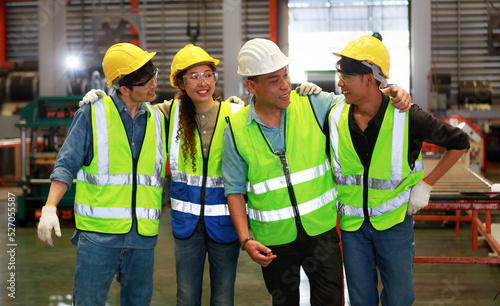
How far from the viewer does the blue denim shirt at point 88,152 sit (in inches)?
112

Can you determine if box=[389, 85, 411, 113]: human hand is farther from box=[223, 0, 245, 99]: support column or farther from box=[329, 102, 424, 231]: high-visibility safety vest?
box=[223, 0, 245, 99]: support column

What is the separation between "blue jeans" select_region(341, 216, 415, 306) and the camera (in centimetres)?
279

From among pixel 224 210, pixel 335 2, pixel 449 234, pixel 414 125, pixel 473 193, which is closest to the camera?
pixel 414 125

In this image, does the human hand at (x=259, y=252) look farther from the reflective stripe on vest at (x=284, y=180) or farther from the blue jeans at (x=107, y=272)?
the blue jeans at (x=107, y=272)

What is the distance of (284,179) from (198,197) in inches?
22.1

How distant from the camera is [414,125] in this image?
2.77 m

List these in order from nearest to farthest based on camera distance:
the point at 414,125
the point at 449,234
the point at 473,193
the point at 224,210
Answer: the point at 414,125 < the point at 224,210 < the point at 473,193 < the point at 449,234

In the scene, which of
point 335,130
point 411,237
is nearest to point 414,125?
point 335,130

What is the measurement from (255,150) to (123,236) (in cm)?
83

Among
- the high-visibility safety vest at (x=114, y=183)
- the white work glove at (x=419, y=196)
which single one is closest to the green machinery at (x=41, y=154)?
the high-visibility safety vest at (x=114, y=183)

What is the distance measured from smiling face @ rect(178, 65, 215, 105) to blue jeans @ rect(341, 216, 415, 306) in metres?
1.08

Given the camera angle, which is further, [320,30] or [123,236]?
[320,30]

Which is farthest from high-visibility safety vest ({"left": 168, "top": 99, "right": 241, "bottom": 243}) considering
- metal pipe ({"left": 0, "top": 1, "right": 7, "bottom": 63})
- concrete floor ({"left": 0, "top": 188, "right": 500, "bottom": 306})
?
metal pipe ({"left": 0, "top": 1, "right": 7, "bottom": 63})

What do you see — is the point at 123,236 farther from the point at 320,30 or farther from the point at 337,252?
the point at 320,30
